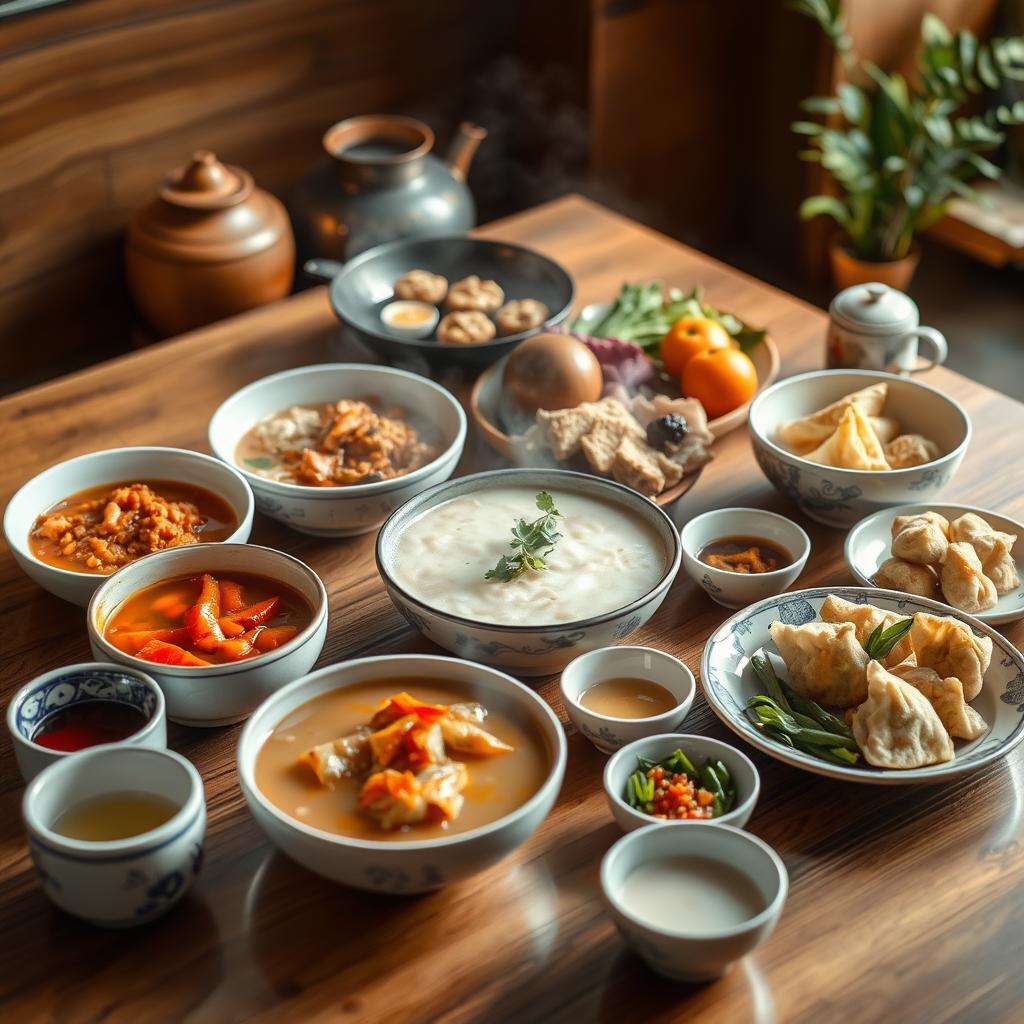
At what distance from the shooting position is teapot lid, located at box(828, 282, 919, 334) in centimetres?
228

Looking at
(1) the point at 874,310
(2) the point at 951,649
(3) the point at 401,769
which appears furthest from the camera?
(1) the point at 874,310

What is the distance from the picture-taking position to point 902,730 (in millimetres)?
1544

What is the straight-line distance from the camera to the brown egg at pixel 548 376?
219 cm

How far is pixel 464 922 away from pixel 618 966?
18 centimetres

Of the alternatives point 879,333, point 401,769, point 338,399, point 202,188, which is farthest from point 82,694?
point 202,188

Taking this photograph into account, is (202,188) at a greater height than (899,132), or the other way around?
(202,188)

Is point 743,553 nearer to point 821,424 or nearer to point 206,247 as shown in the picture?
point 821,424

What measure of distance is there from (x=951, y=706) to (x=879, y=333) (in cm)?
91

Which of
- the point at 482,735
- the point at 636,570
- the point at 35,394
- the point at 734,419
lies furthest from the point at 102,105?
the point at 482,735

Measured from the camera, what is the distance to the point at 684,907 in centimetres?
134

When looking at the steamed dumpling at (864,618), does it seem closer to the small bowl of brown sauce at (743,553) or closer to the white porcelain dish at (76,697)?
the small bowl of brown sauce at (743,553)

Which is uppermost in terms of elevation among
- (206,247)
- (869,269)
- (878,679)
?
(878,679)

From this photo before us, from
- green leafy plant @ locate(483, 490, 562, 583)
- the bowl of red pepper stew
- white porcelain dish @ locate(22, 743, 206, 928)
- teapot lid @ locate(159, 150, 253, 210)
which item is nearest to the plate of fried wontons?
green leafy plant @ locate(483, 490, 562, 583)

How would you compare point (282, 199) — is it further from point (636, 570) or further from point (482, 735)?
point (482, 735)
